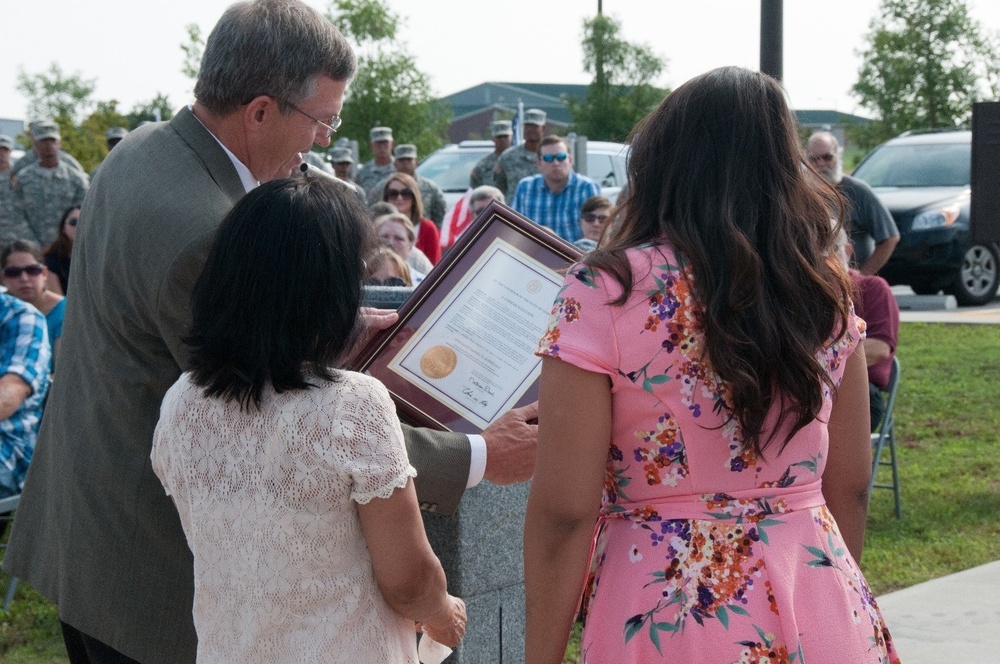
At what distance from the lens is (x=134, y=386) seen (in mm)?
2330

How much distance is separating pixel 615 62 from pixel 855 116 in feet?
61.1

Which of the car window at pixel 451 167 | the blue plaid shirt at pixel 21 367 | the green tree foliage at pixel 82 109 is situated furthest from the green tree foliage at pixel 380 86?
the blue plaid shirt at pixel 21 367

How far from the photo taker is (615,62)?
50344 mm

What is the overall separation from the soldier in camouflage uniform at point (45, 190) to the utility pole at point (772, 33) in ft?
25.0

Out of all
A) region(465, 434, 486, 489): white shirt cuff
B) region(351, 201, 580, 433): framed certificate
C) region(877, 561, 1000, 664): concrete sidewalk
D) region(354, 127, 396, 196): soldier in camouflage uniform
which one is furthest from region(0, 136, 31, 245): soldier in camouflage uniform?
region(465, 434, 486, 489): white shirt cuff

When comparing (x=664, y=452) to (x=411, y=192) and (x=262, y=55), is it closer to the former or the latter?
(x=262, y=55)

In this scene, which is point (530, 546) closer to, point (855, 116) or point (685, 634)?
point (685, 634)

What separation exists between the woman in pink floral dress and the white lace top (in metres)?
0.29

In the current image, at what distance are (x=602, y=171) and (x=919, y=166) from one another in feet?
12.9

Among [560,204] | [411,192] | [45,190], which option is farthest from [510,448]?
[45,190]

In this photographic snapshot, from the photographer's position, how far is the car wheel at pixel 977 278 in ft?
49.2

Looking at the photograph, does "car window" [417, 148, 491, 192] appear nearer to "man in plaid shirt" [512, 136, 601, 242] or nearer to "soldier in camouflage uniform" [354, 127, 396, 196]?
"soldier in camouflage uniform" [354, 127, 396, 196]

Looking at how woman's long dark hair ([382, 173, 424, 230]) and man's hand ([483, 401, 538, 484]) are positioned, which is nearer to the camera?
man's hand ([483, 401, 538, 484])

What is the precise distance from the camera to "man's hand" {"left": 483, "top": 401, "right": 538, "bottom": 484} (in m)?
2.60
